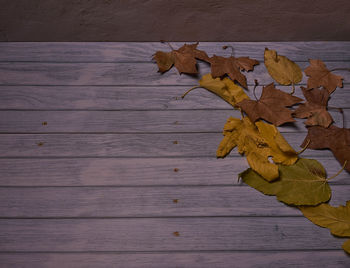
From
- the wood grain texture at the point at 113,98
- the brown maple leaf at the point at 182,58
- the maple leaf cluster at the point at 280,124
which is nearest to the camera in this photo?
the maple leaf cluster at the point at 280,124

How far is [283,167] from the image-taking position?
1098mm

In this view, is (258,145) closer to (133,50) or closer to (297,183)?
(297,183)

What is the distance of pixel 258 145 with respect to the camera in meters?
1.14

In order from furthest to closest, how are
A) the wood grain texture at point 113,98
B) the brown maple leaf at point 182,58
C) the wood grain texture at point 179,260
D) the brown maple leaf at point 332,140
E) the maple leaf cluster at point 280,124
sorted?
the brown maple leaf at point 182,58 → the wood grain texture at point 113,98 → the brown maple leaf at point 332,140 → the maple leaf cluster at point 280,124 → the wood grain texture at point 179,260

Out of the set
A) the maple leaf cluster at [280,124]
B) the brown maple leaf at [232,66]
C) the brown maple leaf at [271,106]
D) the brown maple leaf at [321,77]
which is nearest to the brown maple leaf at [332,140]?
the maple leaf cluster at [280,124]

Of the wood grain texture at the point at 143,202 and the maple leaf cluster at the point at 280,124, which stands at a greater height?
the maple leaf cluster at the point at 280,124

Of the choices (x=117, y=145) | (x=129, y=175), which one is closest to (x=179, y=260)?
(x=129, y=175)

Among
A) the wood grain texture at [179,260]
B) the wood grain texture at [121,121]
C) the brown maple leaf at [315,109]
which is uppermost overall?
the brown maple leaf at [315,109]

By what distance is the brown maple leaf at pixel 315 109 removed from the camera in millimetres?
1231

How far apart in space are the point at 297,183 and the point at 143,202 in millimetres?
552
